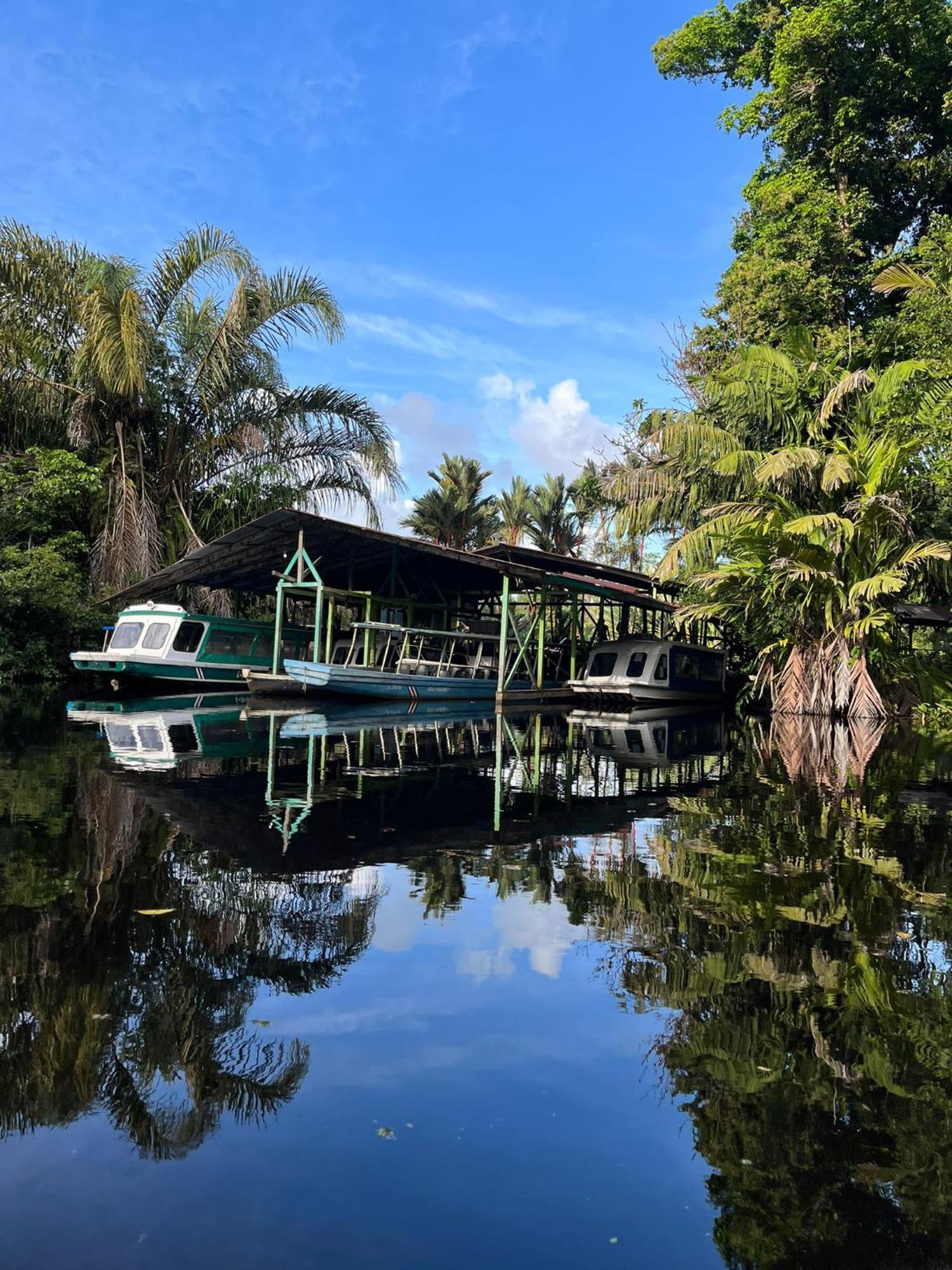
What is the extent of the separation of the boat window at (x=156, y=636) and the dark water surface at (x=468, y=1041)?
55.8 feet

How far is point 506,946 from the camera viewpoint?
4730mm

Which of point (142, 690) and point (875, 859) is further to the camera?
point (142, 690)

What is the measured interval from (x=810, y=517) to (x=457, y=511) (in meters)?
31.7

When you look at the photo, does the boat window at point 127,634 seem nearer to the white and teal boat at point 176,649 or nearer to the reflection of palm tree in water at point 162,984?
the white and teal boat at point 176,649

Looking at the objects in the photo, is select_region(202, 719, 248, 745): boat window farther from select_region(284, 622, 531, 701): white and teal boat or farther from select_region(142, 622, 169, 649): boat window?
select_region(142, 622, 169, 649): boat window

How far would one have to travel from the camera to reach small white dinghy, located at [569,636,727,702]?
26.2 meters

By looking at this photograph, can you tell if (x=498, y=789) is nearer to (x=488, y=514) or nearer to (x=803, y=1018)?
(x=803, y=1018)

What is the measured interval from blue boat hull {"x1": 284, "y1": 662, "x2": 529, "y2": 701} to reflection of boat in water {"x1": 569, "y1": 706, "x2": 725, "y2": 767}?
2.72 metres

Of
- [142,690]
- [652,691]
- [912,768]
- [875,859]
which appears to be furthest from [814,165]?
[875,859]

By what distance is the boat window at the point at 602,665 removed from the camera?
2745cm

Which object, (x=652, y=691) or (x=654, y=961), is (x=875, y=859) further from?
(x=652, y=691)

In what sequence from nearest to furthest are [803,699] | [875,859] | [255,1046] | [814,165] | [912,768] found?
1. [255,1046]
2. [875,859]
3. [912,768]
4. [803,699]
5. [814,165]

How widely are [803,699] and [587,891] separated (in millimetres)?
15972

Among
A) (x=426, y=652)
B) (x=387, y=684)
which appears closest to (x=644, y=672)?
(x=426, y=652)
